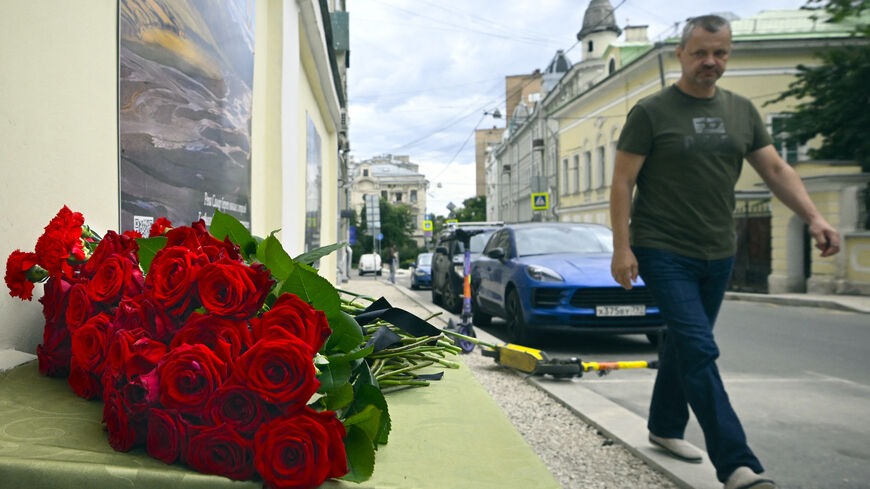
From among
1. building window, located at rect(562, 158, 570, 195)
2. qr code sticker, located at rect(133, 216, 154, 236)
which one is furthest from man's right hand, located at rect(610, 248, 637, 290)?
building window, located at rect(562, 158, 570, 195)

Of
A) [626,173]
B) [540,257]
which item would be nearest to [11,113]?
[626,173]

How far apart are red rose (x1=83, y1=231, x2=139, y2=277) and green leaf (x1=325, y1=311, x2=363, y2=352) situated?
369 mm

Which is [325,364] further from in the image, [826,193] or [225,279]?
[826,193]

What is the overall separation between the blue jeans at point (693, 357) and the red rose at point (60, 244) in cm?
227

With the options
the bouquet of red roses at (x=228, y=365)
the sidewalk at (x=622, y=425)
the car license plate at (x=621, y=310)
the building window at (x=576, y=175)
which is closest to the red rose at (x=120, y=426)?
the bouquet of red roses at (x=228, y=365)

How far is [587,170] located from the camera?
38.6 m

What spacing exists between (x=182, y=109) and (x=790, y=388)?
5092 mm

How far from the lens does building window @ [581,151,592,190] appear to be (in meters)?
38.3

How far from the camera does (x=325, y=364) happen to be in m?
0.97

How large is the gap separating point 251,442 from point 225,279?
22 cm

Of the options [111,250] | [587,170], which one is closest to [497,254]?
[111,250]

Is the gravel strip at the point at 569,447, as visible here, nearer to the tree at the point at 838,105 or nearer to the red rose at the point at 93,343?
the red rose at the point at 93,343

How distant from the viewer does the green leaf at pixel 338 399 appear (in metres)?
0.97

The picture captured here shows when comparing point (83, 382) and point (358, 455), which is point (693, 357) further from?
point (83, 382)
